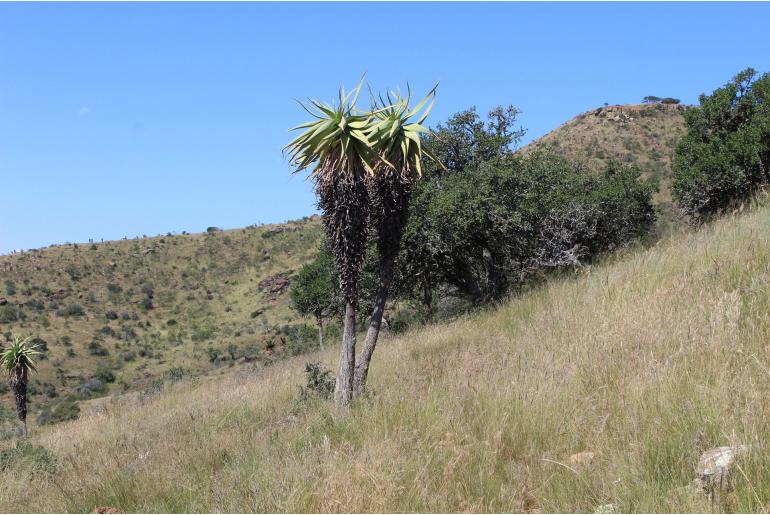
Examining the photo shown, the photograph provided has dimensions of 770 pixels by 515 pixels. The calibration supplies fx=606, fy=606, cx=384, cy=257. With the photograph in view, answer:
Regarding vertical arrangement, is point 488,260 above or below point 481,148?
below

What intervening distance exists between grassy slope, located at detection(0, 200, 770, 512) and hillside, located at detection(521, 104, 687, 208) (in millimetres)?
49277

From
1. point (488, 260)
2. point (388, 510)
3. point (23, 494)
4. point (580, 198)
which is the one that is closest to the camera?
point (388, 510)

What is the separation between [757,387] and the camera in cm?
422

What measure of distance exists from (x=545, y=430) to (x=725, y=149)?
1011 inches

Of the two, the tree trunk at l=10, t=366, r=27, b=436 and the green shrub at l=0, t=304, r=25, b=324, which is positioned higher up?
the green shrub at l=0, t=304, r=25, b=324

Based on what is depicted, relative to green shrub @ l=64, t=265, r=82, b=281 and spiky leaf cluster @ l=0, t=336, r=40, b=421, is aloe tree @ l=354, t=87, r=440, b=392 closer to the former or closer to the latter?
spiky leaf cluster @ l=0, t=336, r=40, b=421

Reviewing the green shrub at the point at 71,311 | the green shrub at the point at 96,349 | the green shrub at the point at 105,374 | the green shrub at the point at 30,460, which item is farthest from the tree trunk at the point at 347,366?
the green shrub at the point at 71,311

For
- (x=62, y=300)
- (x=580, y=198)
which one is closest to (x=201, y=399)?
(x=580, y=198)

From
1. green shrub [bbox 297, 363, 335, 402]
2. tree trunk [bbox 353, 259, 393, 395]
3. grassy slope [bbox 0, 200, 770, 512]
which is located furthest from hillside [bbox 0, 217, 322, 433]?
grassy slope [bbox 0, 200, 770, 512]

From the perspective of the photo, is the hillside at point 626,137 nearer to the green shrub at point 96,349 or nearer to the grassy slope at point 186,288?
the grassy slope at point 186,288

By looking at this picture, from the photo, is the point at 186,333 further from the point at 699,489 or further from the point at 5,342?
the point at 699,489

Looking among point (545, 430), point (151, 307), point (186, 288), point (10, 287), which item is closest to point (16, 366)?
point (545, 430)

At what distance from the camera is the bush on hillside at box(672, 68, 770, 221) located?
25.0 m

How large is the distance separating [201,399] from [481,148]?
40.8 ft
